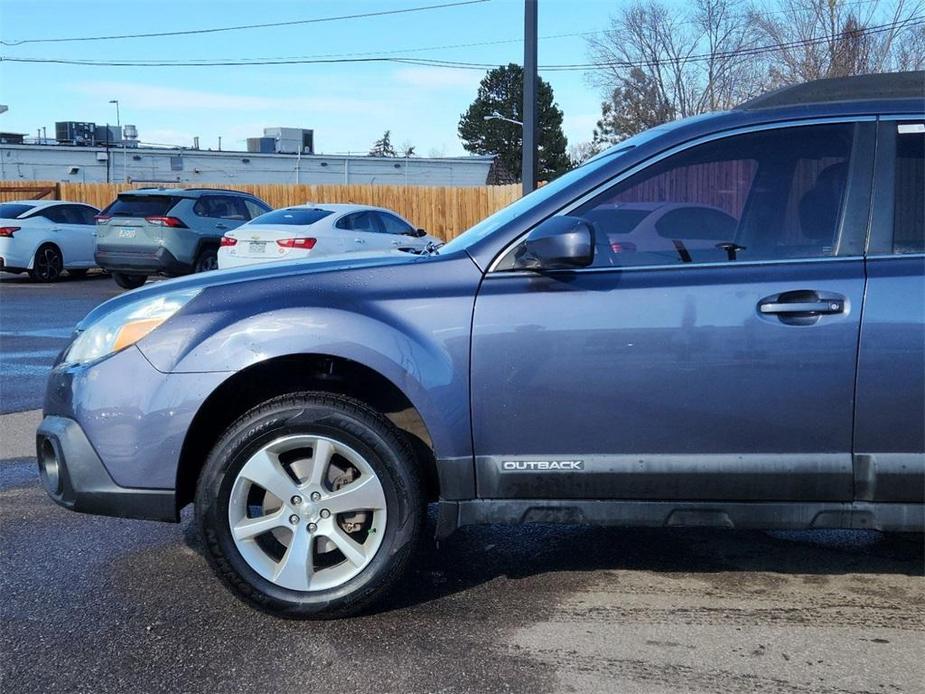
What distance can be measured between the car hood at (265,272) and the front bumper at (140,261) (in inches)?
530

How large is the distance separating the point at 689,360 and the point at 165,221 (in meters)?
14.9

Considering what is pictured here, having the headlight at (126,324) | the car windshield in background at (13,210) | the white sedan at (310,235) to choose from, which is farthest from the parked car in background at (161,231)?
the headlight at (126,324)

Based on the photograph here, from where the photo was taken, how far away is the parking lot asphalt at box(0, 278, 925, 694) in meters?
3.25

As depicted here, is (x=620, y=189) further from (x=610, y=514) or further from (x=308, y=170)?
(x=308, y=170)

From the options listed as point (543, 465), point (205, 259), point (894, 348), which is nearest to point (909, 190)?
point (894, 348)

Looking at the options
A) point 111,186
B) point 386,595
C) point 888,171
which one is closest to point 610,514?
point 386,595

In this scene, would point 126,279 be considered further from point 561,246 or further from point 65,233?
point 561,246

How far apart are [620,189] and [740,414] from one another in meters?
0.93

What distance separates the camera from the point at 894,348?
3.39 m

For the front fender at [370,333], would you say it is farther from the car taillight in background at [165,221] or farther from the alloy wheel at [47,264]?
the alloy wheel at [47,264]

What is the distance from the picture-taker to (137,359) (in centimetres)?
363

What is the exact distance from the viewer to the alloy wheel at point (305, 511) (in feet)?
11.9

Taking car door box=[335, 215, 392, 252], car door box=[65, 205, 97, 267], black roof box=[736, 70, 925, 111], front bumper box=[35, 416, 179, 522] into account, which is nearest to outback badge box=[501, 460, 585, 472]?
front bumper box=[35, 416, 179, 522]

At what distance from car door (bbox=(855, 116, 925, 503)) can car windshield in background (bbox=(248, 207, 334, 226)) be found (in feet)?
39.9
